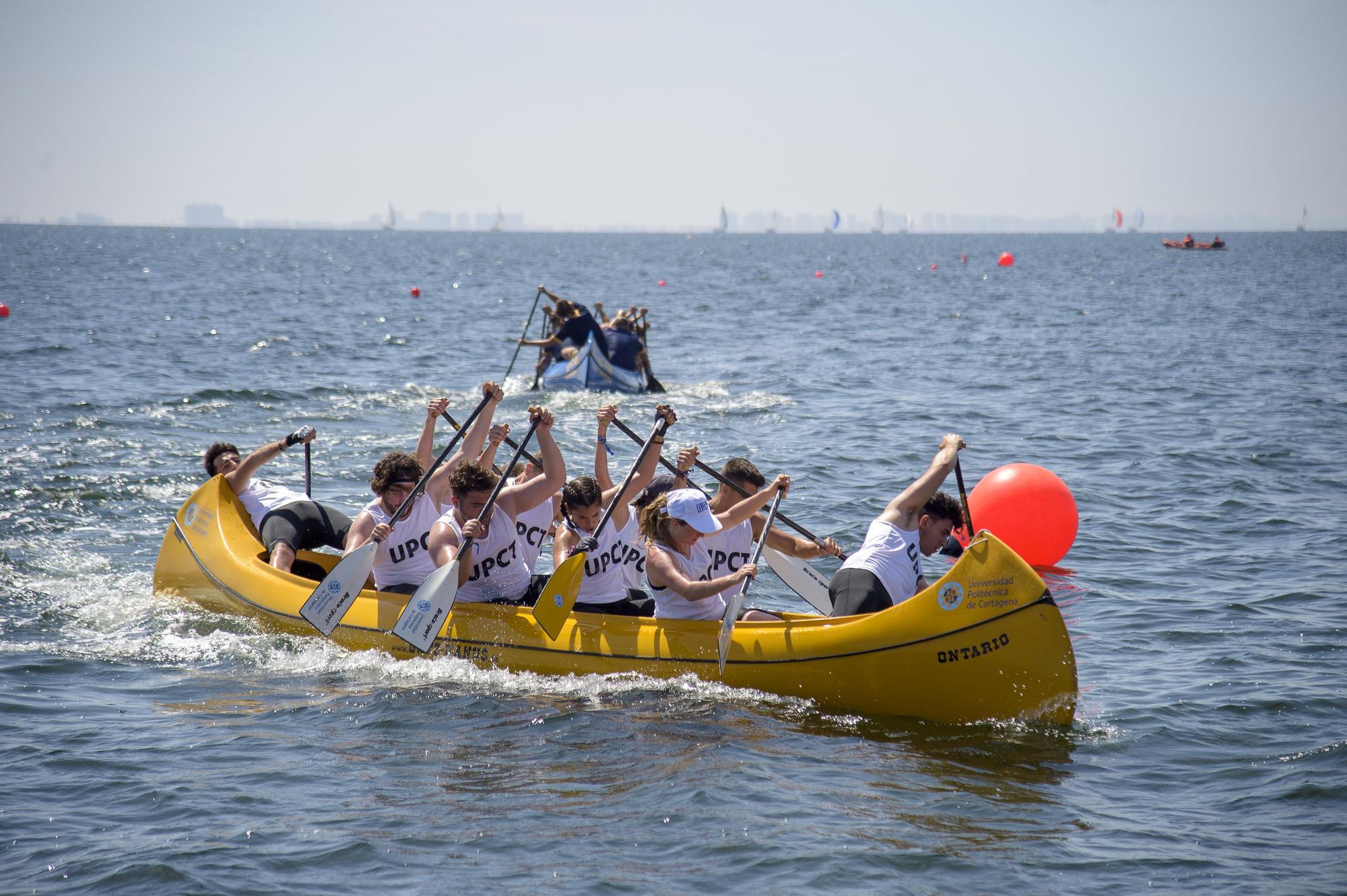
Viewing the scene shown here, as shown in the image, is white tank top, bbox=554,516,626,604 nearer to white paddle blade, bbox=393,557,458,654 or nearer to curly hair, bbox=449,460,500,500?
curly hair, bbox=449,460,500,500

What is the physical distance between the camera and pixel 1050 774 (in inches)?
239

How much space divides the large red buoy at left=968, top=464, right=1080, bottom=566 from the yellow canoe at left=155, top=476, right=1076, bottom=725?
2.98 metres

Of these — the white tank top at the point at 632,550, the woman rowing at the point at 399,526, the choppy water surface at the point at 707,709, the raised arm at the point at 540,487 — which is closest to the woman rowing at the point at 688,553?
the choppy water surface at the point at 707,709

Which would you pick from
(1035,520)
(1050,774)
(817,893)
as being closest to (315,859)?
(817,893)

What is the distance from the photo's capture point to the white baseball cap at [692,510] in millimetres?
6770

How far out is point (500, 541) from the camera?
7.69 m

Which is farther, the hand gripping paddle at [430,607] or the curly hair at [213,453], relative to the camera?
the curly hair at [213,453]

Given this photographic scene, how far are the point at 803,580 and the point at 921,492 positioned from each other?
71.8 inches

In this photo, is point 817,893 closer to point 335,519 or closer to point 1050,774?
point 1050,774

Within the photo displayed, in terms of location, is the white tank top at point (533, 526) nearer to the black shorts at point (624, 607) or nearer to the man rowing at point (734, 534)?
the black shorts at point (624, 607)

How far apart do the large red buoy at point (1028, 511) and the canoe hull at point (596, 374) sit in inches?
414

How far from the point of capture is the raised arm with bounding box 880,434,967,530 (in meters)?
6.82

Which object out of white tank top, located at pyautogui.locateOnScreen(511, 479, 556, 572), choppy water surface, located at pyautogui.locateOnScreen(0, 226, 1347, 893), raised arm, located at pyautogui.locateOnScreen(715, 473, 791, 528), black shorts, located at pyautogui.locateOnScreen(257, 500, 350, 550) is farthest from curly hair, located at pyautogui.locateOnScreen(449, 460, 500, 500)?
black shorts, located at pyautogui.locateOnScreen(257, 500, 350, 550)

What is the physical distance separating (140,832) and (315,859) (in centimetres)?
90
